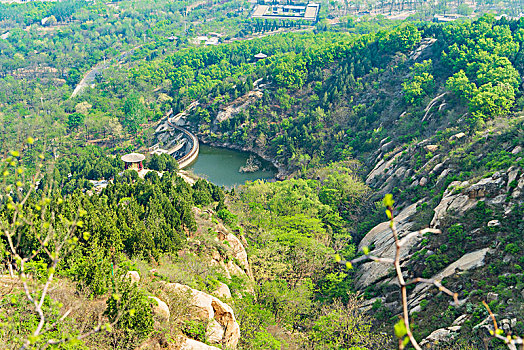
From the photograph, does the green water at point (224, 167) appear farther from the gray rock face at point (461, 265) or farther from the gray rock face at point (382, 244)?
the gray rock face at point (461, 265)

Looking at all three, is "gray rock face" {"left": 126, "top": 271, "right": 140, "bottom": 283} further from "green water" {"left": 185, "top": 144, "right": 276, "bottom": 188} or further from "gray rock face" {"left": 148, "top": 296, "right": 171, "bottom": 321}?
"green water" {"left": 185, "top": 144, "right": 276, "bottom": 188}

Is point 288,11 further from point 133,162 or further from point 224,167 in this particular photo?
point 133,162

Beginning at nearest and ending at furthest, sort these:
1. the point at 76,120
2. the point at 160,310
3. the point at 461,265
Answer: the point at 160,310
the point at 461,265
the point at 76,120

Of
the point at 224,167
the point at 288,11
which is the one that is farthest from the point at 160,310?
the point at 288,11

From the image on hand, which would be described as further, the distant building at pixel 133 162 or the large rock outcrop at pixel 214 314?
the distant building at pixel 133 162

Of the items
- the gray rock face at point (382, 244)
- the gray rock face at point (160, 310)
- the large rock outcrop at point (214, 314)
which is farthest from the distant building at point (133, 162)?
the gray rock face at point (160, 310)

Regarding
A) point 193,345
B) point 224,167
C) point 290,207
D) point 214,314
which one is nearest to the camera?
point 193,345
